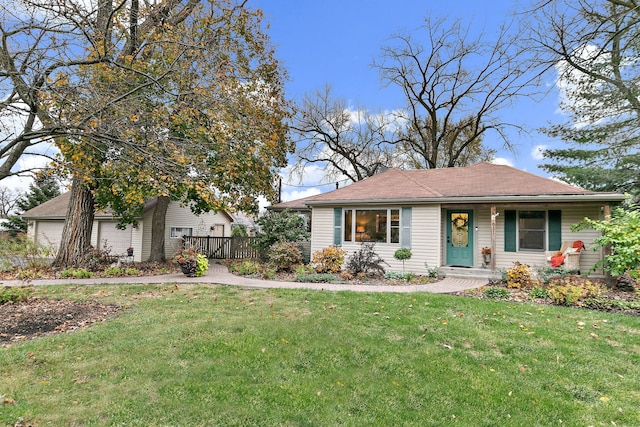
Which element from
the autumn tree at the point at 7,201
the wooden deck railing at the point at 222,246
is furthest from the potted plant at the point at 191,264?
the autumn tree at the point at 7,201

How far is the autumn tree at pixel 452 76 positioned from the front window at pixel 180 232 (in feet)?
50.1

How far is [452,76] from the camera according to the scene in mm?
21156

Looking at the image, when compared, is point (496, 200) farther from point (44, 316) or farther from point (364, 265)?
point (44, 316)

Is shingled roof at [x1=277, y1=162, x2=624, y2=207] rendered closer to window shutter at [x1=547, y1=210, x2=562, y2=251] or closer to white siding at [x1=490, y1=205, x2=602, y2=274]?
white siding at [x1=490, y1=205, x2=602, y2=274]

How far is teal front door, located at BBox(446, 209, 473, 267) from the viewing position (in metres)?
11.9

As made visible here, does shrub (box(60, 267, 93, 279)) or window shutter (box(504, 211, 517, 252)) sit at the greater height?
window shutter (box(504, 211, 517, 252))

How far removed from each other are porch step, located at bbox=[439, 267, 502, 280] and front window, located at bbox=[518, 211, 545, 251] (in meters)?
1.74

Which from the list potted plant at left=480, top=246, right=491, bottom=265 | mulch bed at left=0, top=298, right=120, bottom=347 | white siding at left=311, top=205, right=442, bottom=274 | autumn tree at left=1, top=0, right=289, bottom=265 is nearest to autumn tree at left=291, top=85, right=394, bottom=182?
autumn tree at left=1, top=0, right=289, bottom=265

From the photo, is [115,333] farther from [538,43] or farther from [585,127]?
[585,127]

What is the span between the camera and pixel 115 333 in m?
4.82

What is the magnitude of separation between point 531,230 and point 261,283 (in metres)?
8.87

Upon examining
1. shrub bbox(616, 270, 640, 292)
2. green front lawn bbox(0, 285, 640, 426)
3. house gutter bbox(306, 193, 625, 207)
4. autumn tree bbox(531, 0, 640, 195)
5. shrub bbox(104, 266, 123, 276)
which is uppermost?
autumn tree bbox(531, 0, 640, 195)

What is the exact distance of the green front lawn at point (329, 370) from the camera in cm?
292

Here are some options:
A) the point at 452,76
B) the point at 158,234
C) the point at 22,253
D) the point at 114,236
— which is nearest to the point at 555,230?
the point at 452,76
